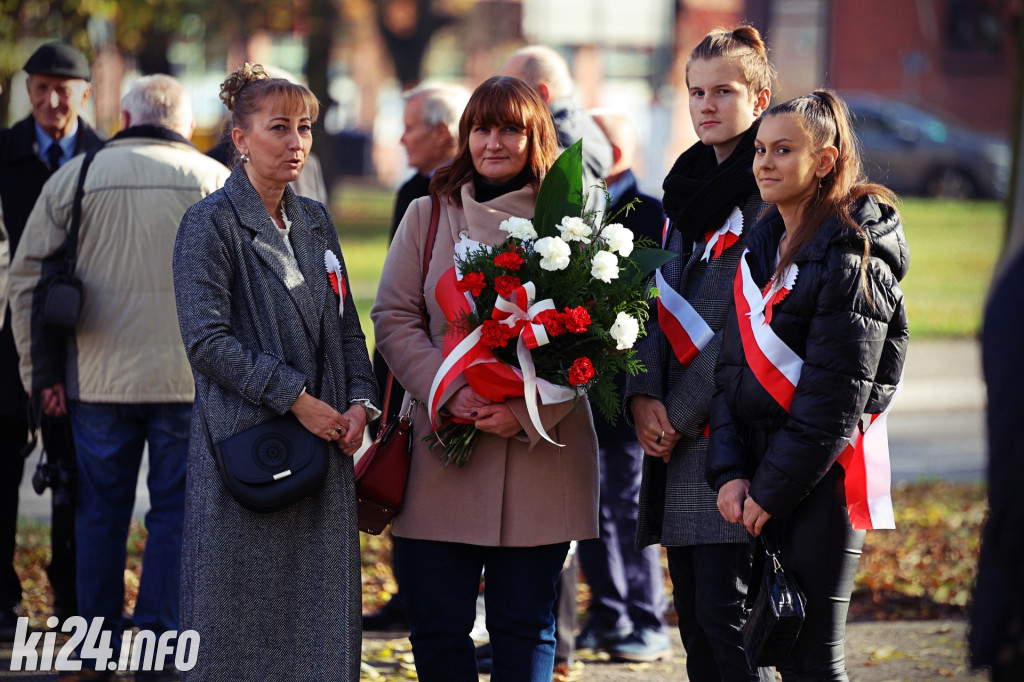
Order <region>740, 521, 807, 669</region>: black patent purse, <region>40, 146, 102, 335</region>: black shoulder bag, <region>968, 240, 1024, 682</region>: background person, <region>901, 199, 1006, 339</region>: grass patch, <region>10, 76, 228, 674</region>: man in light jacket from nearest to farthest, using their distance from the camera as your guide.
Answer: <region>968, 240, 1024, 682</region>: background person < <region>740, 521, 807, 669</region>: black patent purse < <region>40, 146, 102, 335</region>: black shoulder bag < <region>10, 76, 228, 674</region>: man in light jacket < <region>901, 199, 1006, 339</region>: grass patch

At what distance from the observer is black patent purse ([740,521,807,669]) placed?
3.25 metres

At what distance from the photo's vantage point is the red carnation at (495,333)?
3.57 m

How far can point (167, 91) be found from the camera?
505 cm

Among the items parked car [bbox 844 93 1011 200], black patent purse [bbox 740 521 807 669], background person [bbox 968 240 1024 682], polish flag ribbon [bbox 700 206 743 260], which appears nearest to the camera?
background person [bbox 968 240 1024 682]

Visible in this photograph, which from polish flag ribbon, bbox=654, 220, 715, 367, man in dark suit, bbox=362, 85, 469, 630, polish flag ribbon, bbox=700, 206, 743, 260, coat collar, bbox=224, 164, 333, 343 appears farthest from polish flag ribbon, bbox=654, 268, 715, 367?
man in dark suit, bbox=362, 85, 469, 630

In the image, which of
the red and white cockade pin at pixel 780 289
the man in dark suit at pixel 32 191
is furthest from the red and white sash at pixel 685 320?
the man in dark suit at pixel 32 191

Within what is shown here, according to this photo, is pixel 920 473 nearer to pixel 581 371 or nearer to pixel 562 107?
pixel 562 107

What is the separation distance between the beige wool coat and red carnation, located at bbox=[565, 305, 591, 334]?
37cm

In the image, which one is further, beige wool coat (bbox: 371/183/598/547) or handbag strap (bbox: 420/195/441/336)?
handbag strap (bbox: 420/195/441/336)

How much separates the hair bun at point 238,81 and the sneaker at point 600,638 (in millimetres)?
2756

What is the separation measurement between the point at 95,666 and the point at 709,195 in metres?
3.00

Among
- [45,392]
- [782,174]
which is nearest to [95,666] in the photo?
[45,392]

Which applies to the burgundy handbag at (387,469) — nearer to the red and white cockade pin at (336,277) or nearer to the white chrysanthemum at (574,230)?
the red and white cockade pin at (336,277)

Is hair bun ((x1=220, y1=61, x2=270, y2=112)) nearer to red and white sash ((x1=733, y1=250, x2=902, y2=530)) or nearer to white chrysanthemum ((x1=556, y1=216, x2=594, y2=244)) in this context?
white chrysanthemum ((x1=556, y1=216, x2=594, y2=244))
